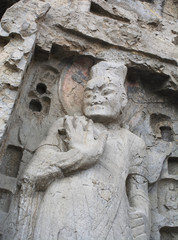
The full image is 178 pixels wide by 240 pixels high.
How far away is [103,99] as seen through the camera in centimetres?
354

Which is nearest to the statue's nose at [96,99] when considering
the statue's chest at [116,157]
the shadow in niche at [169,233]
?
the statue's chest at [116,157]

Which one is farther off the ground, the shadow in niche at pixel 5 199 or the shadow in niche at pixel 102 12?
the shadow in niche at pixel 102 12

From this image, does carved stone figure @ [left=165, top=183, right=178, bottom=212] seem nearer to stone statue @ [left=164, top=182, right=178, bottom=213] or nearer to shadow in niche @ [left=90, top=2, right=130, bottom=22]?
stone statue @ [left=164, top=182, right=178, bottom=213]

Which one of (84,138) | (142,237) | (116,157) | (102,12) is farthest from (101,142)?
(102,12)

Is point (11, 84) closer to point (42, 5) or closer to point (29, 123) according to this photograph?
point (29, 123)

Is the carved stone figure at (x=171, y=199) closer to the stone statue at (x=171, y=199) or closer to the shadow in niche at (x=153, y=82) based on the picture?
the stone statue at (x=171, y=199)

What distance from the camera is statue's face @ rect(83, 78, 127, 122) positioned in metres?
3.53

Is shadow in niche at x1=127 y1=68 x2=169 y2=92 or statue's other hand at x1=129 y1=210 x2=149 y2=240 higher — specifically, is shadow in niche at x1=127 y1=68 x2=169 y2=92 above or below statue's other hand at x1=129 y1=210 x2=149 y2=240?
above

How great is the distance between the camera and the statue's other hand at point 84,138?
3.04m

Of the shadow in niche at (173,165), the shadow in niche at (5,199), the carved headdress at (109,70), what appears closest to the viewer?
the shadow in niche at (5,199)

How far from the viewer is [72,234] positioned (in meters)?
2.69

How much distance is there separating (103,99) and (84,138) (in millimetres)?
530

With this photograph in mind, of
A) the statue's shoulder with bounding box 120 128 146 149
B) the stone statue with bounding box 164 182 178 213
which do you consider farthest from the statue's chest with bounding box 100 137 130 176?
the stone statue with bounding box 164 182 178 213

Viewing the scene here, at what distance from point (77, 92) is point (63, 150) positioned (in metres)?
0.91
